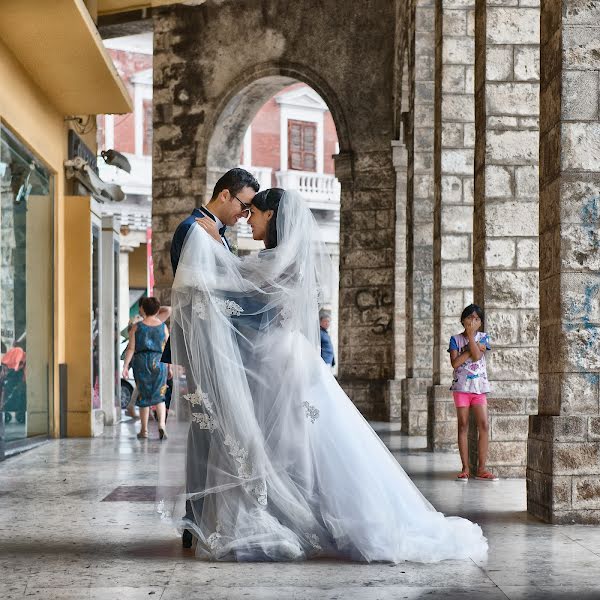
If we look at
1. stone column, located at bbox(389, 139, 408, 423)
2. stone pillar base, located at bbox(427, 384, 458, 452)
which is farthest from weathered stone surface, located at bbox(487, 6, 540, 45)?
stone column, located at bbox(389, 139, 408, 423)

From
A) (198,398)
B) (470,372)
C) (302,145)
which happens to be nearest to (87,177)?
(470,372)

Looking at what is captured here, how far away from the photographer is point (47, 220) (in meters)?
12.7

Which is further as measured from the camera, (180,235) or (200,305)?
(180,235)

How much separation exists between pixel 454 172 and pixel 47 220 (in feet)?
15.0

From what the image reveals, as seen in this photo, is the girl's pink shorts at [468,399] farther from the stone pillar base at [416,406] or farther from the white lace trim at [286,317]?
the stone pillar base at [416,406]

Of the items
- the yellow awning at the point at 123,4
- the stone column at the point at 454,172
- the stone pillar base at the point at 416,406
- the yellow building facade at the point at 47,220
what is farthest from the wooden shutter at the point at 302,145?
the stone column at the point at 454,172

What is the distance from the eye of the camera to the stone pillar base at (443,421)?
35.9ft

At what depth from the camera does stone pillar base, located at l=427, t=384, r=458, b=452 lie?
1093 centimetres

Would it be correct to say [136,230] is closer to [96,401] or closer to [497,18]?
[96,401]

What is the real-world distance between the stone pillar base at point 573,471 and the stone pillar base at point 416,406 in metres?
7.06

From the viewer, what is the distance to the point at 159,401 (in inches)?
509

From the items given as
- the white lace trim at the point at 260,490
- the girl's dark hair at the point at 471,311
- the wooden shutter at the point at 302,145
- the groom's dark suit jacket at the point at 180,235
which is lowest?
the white lace trim at the point at 260,490

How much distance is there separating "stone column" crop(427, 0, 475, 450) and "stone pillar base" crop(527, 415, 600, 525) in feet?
15.0

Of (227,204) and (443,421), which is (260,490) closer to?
(227,204)
